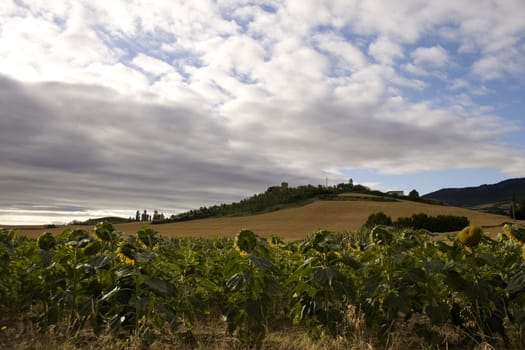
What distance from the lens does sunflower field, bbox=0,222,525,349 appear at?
4.63 m

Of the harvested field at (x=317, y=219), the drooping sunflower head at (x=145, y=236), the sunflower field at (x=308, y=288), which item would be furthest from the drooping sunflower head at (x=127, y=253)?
the harvested field at (x=317, y=219)

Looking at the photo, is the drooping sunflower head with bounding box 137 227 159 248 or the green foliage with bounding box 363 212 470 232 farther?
the green foliage with bounding box 363 212 470 232

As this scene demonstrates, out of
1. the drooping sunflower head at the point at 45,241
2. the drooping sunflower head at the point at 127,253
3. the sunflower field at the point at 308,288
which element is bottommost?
the sunflower field at the point at 308,288

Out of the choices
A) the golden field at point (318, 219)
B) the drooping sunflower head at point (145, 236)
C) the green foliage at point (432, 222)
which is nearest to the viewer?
the drooping sunflower head at point (145, 236)

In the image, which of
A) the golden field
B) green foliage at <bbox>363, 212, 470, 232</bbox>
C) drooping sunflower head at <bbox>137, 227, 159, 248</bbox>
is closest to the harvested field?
the golden field

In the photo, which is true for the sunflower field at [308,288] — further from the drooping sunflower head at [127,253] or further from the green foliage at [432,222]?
the green foliage at [432,222]

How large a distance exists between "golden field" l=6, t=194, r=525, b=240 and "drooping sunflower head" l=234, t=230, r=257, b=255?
151 ft

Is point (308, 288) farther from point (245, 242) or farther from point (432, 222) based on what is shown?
point (432, 222)

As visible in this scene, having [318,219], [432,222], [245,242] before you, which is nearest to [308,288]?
[245,242]

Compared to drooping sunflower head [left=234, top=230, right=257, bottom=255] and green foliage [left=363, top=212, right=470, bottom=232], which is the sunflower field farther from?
green foliage [left=363, top=212, right=470, bottom=232]

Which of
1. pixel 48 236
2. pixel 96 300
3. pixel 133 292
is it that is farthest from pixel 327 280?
pixel 48 236

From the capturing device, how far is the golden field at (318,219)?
176ft

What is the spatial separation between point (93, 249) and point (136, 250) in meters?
0.57

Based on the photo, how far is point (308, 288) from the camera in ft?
17.1
